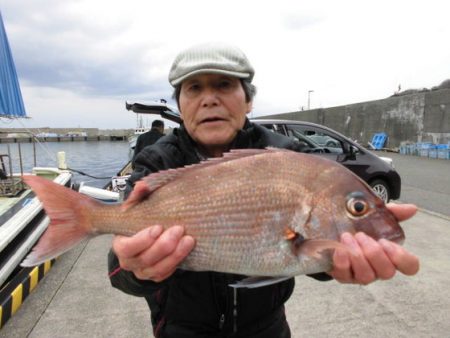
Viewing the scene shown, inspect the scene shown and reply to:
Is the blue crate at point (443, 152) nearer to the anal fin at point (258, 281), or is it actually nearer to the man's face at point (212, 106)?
the man's face at point (212, 106)

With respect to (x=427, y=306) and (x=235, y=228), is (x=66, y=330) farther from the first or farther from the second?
(x=427, y=306)

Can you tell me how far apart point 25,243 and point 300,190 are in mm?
4576

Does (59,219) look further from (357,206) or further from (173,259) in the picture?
(357,206)

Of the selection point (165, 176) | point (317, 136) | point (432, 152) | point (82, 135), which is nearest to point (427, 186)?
point (317, 136)

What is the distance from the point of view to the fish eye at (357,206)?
1.41 meters

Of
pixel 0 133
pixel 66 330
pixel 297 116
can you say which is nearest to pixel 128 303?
pixel 66 330

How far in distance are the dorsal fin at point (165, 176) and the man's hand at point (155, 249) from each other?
184 millimetres

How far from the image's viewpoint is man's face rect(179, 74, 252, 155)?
5.65 feet

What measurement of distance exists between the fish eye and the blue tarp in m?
9.44

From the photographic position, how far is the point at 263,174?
4.87 ft

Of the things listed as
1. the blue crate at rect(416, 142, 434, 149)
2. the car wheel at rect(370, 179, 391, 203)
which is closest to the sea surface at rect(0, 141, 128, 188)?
the car wheel at rect(370, 179, 391, 203)

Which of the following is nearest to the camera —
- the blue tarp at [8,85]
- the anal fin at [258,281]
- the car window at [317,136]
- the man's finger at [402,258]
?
the man's finger at [402,258]

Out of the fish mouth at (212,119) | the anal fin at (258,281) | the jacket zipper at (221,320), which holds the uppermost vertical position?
the fish mouth at (212,119)

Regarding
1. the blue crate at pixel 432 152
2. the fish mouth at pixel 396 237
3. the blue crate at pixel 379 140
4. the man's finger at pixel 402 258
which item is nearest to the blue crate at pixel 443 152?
the blue crate at pixel 432 152
